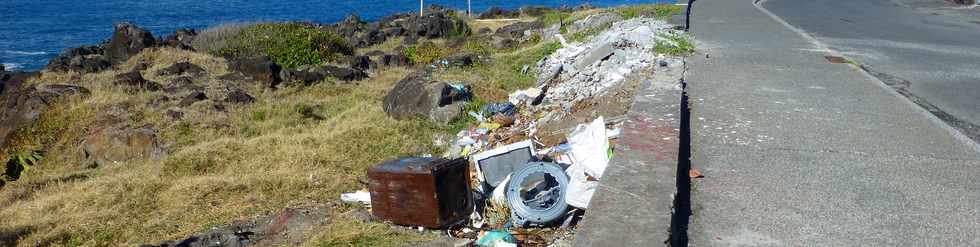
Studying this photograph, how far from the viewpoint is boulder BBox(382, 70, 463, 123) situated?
10.3m

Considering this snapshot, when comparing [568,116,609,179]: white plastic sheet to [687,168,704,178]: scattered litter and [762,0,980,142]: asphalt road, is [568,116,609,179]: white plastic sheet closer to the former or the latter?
[687,168,704,178]: scattered litter

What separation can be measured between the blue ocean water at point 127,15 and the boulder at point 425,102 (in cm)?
2474

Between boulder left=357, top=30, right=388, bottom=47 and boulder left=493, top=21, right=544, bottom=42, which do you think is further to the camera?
boulder left=357, top=30, right=388, bottom=47

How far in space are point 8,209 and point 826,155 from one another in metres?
8.18

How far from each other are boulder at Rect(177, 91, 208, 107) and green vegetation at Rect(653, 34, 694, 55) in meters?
8.09

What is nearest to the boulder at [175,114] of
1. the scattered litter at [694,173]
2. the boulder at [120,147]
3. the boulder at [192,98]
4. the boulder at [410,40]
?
the boulder at [192,98]

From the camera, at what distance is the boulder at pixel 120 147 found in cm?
1032

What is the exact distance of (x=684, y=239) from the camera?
366 cm

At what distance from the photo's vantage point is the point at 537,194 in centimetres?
501

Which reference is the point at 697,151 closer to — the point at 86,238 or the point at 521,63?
the point at 86,238

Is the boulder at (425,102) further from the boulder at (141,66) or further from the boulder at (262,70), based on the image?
the boulder at (141,66)

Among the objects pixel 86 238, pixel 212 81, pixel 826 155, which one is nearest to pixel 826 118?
pixel 826 155

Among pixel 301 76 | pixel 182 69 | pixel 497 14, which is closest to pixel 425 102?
pixel 301 76

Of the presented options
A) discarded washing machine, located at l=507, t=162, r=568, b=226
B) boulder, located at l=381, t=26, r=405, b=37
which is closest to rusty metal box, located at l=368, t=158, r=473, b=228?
discarded washing machine, located at l=507, t=162, r=568, b=226
